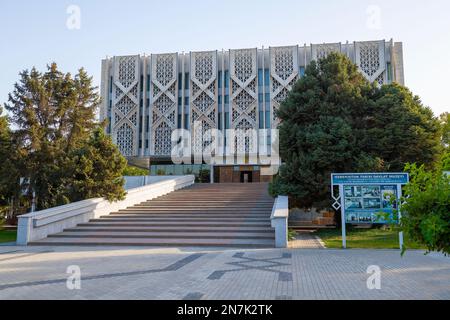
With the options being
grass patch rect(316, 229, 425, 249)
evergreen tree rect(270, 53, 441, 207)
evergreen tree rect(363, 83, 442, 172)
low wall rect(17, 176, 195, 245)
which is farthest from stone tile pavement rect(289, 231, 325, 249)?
low wall rect(17, 176, 195, 245)

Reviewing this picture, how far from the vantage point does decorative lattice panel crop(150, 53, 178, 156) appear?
39.4 metres

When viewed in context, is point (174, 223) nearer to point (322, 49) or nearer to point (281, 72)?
point (281, 72)

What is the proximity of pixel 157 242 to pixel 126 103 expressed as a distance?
31.8 metres

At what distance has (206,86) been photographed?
3934 centimetres

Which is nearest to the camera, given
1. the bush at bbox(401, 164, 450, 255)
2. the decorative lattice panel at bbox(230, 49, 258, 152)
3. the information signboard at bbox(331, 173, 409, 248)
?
the bush at bbox(401, 164, 450, 255)

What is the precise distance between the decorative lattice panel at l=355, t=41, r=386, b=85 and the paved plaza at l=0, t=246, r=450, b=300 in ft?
101

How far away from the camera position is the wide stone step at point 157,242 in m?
11.5

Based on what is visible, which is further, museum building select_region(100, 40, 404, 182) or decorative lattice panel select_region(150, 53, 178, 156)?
decorative lattice panel select_region(150, 53, 178, 156)

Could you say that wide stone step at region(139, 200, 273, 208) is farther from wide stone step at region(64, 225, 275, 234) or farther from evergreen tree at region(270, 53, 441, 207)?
wide stone step at region(64, 225, 275, 234)

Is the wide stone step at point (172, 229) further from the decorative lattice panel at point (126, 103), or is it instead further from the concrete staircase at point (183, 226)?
the decorative lattice panel at point (126, 103)

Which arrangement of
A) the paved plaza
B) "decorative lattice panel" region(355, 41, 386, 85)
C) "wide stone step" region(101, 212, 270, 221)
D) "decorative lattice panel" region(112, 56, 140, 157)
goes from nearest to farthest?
the paved plaza, "wide stone step" region(101, 212, 270, 221), "decorative lattice panel" region(355, 41, 386, 85), "decorative lattice panel" region(112, 56, 140, 157)
